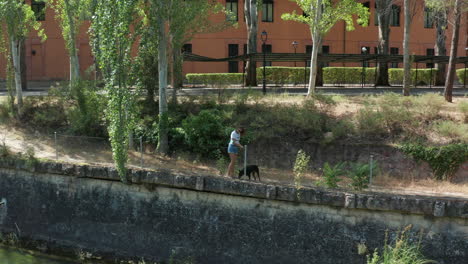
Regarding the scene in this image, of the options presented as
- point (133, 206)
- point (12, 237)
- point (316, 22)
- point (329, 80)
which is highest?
point (316, 22)

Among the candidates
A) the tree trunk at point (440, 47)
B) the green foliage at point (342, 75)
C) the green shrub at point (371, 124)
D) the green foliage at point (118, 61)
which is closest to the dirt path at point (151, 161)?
the green foliage at point (118, 61)

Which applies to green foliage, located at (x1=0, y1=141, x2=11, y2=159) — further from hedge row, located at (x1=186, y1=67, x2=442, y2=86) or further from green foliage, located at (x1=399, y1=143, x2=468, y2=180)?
hedge row, located at (x1=186, y1=67, x2=442, y2=86)

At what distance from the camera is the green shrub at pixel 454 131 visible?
49.1 feet

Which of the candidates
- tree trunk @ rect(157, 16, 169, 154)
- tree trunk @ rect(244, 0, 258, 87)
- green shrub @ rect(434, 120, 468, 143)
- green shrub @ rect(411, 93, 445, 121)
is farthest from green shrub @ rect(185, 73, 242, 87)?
green shrub @ rect(434, 120, 468, 143)

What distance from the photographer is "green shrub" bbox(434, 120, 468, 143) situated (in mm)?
14962

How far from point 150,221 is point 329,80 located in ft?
75.6

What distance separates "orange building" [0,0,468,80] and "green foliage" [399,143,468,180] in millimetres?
24560

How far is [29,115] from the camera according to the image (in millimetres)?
19969

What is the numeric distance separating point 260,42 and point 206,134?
79.7ft

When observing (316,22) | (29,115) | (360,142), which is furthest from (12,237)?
(316,22)

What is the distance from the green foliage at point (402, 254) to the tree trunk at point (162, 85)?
8105mm

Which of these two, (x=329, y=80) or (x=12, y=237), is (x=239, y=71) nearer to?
(x=329, y=80)

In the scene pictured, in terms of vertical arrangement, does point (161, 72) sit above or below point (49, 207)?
above

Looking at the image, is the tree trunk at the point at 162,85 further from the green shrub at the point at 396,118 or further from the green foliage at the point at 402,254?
the green foliage at the point at 402,254
